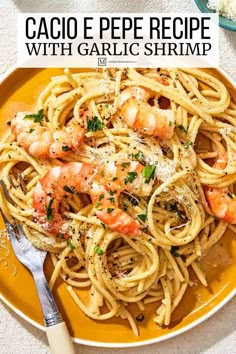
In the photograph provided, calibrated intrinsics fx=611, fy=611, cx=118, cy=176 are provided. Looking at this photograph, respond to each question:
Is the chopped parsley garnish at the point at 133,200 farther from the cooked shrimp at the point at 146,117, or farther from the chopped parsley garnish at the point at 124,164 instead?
the cooked shrimp at the point at 146,117

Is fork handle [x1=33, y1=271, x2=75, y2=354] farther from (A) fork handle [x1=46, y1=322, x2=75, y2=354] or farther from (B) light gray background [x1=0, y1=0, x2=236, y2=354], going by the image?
(B) light gray background [x1=0, y1=0, x2=236, y2=354]

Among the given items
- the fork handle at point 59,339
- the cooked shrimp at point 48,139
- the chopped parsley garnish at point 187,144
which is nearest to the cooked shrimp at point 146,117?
the chopped parsley garnish at point 187,144

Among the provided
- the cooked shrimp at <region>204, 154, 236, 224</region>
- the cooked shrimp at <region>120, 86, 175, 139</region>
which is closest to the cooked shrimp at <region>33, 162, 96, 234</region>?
the cooked shrimp at <region>120, 86, 175, 139</region>

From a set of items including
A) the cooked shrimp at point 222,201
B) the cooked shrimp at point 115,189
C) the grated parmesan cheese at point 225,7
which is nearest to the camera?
the cooked shrimp at point 115,189

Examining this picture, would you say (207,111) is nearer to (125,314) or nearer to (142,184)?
(142,184)

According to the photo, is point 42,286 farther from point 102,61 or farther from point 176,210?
point 102,61

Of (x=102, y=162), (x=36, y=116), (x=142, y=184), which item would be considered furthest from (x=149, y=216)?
(x=36, y=116)

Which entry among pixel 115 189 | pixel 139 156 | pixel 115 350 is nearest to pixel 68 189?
pixel 115 189
